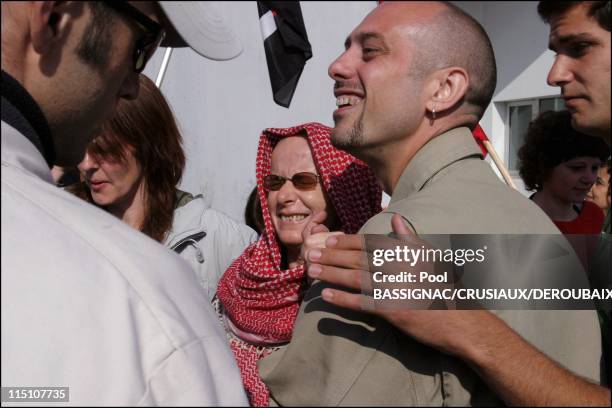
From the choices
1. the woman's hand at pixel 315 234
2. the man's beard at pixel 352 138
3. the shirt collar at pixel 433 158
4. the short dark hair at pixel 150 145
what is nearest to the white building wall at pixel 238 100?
the short dark hair at pixel 150 145

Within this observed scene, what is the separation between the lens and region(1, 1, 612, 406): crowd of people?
97 cm

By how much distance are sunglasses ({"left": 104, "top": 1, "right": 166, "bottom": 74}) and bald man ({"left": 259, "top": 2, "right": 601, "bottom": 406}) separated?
59 centimetres

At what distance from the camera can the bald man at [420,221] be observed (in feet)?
4.61

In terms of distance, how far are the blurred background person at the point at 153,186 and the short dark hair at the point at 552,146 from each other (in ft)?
7.32

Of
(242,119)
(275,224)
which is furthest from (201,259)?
(242,119)

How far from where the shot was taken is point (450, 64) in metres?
1.94

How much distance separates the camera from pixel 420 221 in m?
1.51

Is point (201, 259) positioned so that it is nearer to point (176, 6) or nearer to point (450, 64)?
point (450, 64)

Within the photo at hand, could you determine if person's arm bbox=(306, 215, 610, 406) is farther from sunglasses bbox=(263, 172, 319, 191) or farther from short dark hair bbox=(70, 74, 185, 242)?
short dark hair bbox=(70, 74, 185, 242)

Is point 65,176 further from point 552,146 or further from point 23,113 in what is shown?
point 552,146

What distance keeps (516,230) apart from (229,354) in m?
0.82

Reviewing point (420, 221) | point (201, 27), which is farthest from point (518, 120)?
point (201, 27)

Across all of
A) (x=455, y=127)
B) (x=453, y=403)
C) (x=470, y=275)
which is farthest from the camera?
(x=455, y=127)

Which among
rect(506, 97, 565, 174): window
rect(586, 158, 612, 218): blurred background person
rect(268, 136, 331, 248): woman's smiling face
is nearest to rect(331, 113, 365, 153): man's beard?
rect(268, 136, 331, 248): woman's smiling face
